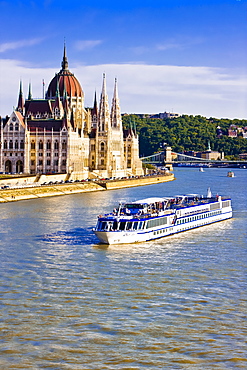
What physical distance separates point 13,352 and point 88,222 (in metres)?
36.0

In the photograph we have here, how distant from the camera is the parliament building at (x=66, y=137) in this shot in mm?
125750

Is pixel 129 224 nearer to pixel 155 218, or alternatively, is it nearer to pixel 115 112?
pixel 155 218

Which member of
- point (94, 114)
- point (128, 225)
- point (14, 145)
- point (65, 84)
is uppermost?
point (65, 84)

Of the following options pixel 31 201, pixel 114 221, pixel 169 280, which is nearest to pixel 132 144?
pixel 31 201

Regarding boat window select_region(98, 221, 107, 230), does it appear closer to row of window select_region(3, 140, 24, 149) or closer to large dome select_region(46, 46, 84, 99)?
row of window select_region(3, 140, 24, 149)

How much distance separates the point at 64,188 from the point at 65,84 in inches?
2080

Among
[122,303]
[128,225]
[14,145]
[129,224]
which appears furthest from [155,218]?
[14,145]

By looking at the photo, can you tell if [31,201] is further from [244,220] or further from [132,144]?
[132,144]

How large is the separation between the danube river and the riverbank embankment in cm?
3673

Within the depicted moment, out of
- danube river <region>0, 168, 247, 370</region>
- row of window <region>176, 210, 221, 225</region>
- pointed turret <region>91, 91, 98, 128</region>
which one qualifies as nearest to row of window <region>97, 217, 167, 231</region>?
danube river <region>0, 168, 247, 370</region>

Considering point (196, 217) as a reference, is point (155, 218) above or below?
above

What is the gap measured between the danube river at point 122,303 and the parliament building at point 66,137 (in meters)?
75.6

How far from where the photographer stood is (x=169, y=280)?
3562 centimetres

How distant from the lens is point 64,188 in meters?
104
